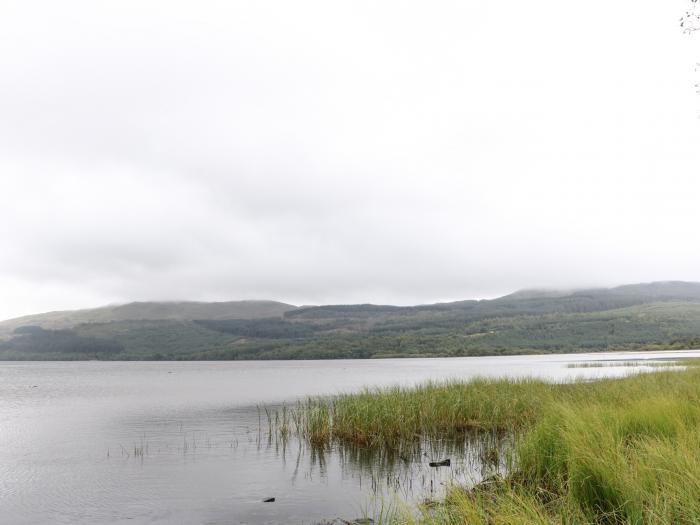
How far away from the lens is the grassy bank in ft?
25.2

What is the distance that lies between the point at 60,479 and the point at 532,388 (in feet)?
77.8

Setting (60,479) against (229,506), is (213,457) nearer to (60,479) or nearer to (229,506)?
(60,479)

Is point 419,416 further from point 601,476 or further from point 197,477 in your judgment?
point 601,476

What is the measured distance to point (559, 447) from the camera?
1262cm

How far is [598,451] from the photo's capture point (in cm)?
1008

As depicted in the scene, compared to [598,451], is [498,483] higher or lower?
lower

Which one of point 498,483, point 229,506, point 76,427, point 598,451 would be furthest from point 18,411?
point 598,451

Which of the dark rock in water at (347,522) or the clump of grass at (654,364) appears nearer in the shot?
the dark rock in water at (347,522)

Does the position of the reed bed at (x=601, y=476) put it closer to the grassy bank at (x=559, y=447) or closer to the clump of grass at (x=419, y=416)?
the grassy bank at (x=559, y=447)

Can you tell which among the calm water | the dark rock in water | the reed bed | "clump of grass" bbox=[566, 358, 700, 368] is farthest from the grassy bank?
"clump of grass" bbox=[566, 358, 700, 368]

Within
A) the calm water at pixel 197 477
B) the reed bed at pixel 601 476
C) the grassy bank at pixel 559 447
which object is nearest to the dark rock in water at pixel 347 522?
the calm water at pixel 197 477

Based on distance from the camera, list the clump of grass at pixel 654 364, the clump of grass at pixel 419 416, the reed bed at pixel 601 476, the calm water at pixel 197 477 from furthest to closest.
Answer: the clump of grass at pixel 654 364 < the clump of grass at pixel 419 416 < the calm water at pixel 197 477 < the reed bed at pixel 601 476

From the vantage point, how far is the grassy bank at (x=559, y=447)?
25.2ft

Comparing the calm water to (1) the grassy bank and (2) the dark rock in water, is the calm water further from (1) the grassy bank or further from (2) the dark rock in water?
(1) the grassy bank
